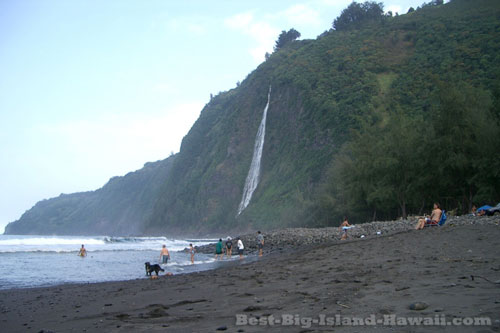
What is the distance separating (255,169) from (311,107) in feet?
48.8

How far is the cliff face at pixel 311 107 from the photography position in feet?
188

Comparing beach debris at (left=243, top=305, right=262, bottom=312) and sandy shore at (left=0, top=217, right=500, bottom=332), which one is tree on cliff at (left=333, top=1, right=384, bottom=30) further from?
beach debris at (left=243, top=305, right=262, bottom=312)

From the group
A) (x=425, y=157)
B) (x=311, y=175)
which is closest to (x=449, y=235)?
(x=425, y=157)

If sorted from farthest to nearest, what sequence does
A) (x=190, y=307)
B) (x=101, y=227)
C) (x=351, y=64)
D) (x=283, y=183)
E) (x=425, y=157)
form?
1. (x=101, y=227)
2. (x=351, y=64)
3. (x=283, y=183)
4. (x=425, y=157)
5. (x=190, y=307)

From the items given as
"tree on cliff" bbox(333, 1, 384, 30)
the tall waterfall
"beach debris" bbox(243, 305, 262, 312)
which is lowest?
"beach debris" bbox(243, 305, 262, 312)

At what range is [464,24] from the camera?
67.3 metres

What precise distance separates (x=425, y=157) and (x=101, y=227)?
474 feet

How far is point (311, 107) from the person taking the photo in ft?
224

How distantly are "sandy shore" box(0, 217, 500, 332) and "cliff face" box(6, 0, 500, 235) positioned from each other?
35.5 meters

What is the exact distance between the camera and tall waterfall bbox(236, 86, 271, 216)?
72.3 metres

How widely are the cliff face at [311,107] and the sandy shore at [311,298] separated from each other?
35.5 m

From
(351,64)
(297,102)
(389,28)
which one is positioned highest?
(389,28)

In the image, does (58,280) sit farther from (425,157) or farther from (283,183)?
(283,183)

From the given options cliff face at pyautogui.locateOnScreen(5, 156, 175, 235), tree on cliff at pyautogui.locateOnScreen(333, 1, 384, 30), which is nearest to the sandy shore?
tree on cliff at pyautogui.locateOnScreen(333, 1, 384, 30)
